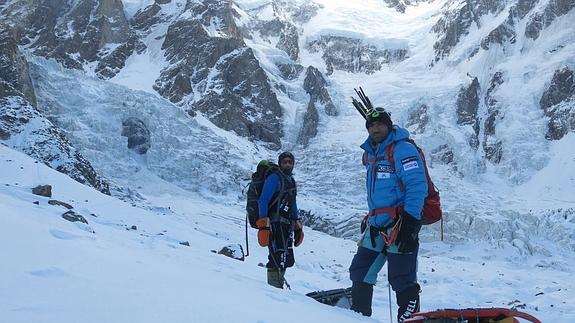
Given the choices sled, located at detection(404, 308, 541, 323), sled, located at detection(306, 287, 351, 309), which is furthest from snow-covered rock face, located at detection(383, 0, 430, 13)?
sled, located at detection(404, 308, 541, 323)

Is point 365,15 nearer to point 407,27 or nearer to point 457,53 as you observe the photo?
point 407,27

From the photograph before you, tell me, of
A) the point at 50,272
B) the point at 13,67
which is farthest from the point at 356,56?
the point at 50,272

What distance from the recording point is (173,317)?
296 cm

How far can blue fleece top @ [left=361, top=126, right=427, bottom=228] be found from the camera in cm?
455

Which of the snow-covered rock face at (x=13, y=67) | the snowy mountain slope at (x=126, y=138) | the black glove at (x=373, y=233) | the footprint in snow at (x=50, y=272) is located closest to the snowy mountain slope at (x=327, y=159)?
the footprint in snow at (x=50, y=272)

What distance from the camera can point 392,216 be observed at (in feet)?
15.5

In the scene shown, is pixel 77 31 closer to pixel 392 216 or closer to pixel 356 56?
pixel 356 56

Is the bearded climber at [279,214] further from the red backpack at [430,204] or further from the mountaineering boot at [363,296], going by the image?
the red backpack at [430,204]

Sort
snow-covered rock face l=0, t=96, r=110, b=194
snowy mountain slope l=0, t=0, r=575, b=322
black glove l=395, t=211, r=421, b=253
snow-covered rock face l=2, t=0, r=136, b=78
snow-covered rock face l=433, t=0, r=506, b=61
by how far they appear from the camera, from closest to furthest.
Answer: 1. black glove l=395, t=211, r=421, b=253
2. snowy mountain slope l=0, t=0, r=575, b=322
3. snow-covered rock face l=0, t=96, r=110, b=194
4. snow-covered rock face l=2, t=0, r=136, b=78
5. snow-covered rock face l=433, t=0, r=506, b=61

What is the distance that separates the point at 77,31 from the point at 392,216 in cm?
7423

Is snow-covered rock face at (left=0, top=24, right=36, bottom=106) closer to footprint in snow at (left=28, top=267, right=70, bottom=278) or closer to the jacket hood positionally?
the jacket hood

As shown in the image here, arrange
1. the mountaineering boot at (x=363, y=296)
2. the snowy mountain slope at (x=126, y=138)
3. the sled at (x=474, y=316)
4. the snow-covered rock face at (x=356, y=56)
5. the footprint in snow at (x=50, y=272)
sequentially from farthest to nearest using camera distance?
the snow-covered rock face at (x=356, y=56)
the snowy mountain slope at (x=126, y=138)
the mountaineering boot at (x=363, y=296)
the sled at (x=474, y=316)
the footprint in snow at (x=50, y=272)

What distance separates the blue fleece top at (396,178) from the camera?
4.55 meters

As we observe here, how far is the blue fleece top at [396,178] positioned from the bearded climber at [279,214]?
1.56 meters
